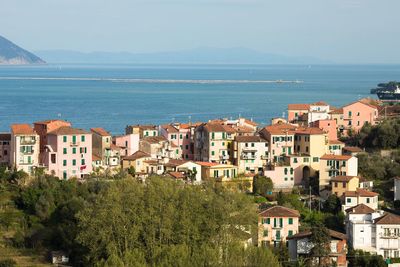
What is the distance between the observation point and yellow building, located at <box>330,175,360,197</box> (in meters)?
27.3

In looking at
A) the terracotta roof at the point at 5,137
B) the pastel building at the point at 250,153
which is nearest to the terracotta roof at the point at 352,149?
the pastel building at the point at 250,153

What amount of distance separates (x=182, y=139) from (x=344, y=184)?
779 cm

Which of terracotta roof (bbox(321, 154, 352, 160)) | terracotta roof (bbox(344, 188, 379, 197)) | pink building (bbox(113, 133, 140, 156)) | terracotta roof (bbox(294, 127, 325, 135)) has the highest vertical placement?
terracotta roof (bbox(294, 127, 325, 135))

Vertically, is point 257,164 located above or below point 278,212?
above

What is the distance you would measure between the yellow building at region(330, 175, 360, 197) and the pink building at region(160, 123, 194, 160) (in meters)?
6.88

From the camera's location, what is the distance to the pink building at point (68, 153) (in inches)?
1111

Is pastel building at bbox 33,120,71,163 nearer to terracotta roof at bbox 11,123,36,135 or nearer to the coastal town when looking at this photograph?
the coastal town

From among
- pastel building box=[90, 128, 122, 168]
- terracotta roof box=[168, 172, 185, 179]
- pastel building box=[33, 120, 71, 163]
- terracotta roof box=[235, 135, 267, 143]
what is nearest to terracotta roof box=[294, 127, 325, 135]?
terracotta roof box=[235, 135, 267, 143]

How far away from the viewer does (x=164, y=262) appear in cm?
1736

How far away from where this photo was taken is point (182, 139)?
3328 centimetres

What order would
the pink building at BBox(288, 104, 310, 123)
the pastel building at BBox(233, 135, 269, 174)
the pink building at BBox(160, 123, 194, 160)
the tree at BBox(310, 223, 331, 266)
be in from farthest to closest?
the pink building at BBox(288, 104, 310, 123) < the pink building at BBox(160, 123, 194, 160) < the pastel building at BBox(233, 135, 269, 174) < the tree at BBox(310, 223, 331, 266)

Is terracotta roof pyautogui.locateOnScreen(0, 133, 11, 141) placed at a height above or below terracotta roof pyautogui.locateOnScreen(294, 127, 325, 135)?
below

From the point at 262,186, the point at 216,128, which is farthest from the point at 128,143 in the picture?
the point at 262,186

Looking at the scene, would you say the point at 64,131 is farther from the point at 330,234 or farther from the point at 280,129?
the point at 330,234
